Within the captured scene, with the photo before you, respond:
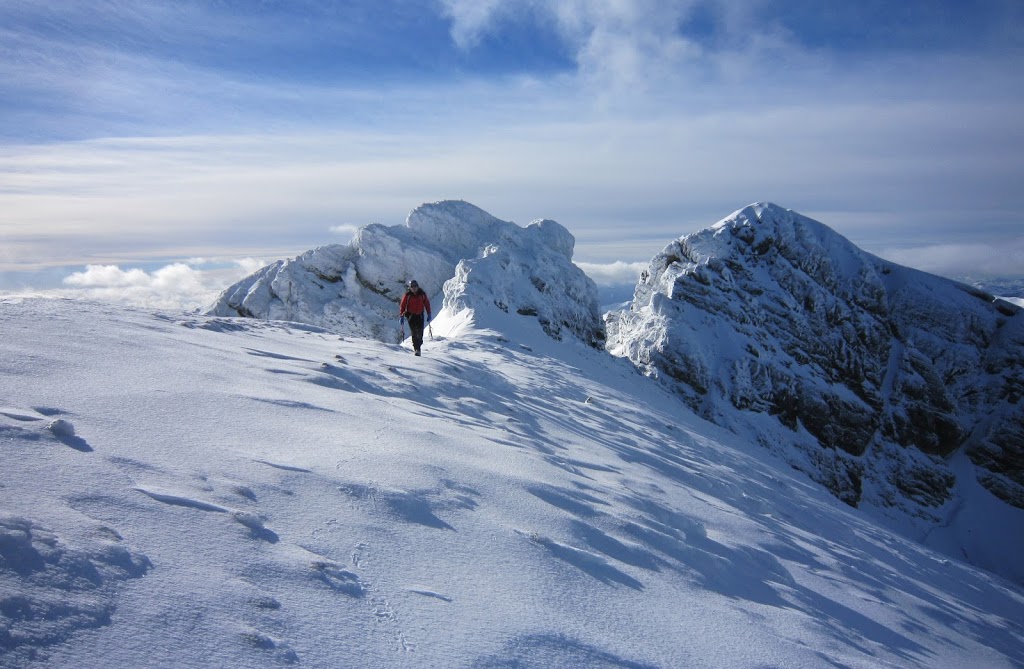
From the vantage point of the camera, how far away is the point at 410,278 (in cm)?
2869

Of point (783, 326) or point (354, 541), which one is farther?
point (783, 326)

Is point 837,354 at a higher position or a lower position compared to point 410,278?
lower

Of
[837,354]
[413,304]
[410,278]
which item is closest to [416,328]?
[413,304]

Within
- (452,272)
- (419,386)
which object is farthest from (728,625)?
(452,272)

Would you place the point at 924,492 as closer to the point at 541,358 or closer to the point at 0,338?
the point at 541,358

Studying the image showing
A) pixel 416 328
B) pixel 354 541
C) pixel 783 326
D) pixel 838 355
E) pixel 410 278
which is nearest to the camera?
pixel 354 541

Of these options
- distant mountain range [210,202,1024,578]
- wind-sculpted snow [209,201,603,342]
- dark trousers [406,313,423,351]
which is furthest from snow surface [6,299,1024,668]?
wind-sculpted snow [209,201,603,342]

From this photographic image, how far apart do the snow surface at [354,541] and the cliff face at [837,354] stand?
23.5 meters

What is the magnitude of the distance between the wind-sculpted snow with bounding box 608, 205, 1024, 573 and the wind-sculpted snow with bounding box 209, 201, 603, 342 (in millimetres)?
8294

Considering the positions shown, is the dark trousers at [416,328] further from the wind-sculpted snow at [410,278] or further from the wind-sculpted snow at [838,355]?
the wind-sculpted snow at [838,355]

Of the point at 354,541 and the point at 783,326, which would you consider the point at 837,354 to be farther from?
the point at 354,541

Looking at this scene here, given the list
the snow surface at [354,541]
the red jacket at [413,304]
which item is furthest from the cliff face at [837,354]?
the snow surface at [354,541]

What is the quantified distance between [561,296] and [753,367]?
1400cm

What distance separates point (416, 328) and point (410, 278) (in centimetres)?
1332
